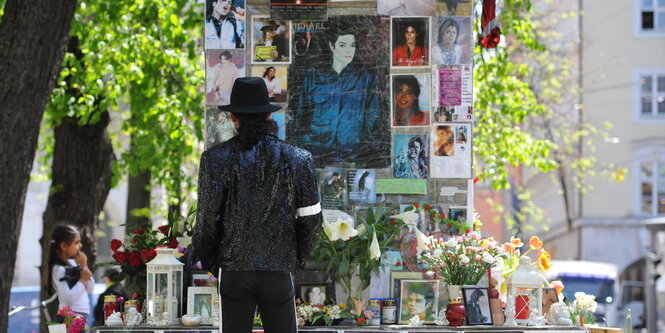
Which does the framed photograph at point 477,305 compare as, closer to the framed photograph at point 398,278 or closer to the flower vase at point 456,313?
the flower vase at point 456,313

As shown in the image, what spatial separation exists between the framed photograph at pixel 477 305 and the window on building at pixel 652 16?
30.9 meters

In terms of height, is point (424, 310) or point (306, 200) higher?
point (306, 200)

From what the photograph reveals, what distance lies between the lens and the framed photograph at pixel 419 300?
743 cm

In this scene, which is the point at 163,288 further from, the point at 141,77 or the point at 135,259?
the point at 141,77

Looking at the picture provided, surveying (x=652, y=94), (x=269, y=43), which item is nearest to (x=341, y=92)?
(x=269, y=43)

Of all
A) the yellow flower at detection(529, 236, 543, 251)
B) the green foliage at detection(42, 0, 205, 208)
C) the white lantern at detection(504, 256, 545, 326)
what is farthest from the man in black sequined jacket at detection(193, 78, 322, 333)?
the green foliage at detection(42, 0, 205, 208)

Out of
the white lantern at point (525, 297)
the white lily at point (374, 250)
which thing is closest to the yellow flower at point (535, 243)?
the white lantern at point (525, 297)

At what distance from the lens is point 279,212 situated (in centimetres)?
606

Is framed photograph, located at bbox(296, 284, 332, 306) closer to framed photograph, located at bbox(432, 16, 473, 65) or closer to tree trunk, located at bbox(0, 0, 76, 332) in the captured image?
framed photograph, located at bbox(432, 16, 473, 65)

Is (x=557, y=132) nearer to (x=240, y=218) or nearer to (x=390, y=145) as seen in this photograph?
(x=390, y=145)

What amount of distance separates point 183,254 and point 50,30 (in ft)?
8.76

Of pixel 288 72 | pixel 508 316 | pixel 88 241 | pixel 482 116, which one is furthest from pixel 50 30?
pixel 482 116

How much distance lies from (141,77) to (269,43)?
21.9ft

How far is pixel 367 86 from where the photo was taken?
8180 millimetres
